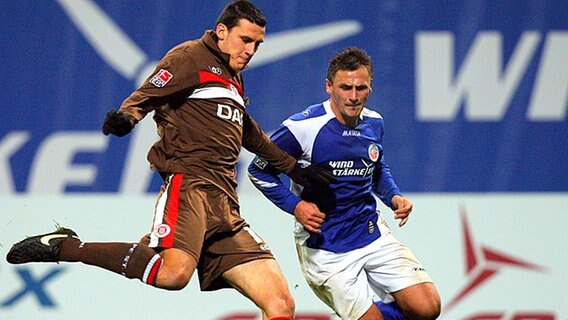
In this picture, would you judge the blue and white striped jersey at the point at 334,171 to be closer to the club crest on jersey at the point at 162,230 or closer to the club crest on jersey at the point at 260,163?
the club crest on jersey at the point at 260,163

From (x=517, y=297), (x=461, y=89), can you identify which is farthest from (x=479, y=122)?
(x=517, y=297)

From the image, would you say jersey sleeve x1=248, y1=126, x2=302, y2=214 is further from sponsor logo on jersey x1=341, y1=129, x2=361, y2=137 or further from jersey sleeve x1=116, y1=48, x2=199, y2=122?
jersey sleeve x1=116, y1=48, x2=199, y2=122

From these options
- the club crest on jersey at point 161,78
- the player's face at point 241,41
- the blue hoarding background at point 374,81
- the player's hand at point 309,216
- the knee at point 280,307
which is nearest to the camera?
the club crest on jersey at point 161,78

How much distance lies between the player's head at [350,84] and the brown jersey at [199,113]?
65 centimetres

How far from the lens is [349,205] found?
5762 mm

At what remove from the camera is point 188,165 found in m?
5.16

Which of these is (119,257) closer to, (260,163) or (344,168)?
(260,163)

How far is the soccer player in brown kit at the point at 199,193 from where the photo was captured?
16.3 feet

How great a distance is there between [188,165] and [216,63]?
1.72ft

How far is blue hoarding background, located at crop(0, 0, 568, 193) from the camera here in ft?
23.1

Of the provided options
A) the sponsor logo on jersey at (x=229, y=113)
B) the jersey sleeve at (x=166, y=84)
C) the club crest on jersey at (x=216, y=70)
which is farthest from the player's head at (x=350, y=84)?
the jersey sleeve at (x=166, y=84)

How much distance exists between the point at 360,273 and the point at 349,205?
0.38 metres

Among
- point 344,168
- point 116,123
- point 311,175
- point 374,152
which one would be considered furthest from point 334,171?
point 116,123

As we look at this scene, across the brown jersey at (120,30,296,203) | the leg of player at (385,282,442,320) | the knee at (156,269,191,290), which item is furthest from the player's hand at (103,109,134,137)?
the leg of player at (385,282,442,320)
